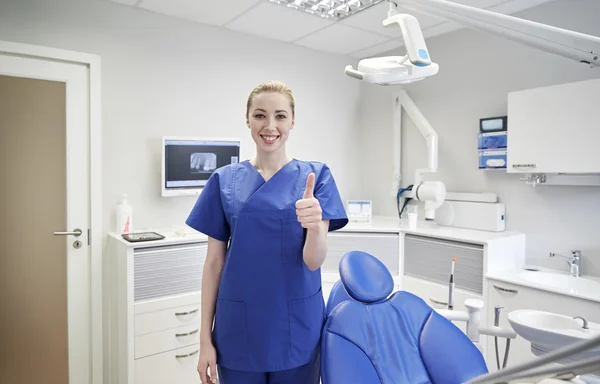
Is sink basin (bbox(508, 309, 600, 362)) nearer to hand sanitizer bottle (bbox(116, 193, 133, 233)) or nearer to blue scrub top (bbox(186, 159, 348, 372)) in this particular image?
blue scrub top (bbox(186, 159, 348, 372))

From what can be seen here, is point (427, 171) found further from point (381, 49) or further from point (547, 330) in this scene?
point (547, 330)

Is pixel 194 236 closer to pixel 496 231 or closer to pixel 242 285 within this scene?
pixel 242 285

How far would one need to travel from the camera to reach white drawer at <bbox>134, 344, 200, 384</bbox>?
7.50 feet

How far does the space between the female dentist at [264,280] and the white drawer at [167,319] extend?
111 centimetres

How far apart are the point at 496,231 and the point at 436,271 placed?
1.49 ft

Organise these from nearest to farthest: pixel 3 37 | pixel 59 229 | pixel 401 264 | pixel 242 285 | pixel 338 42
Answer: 1. pixel 242 285
2. pixel 3 37
3. pixel 59 229
4. pixel 401 264
5. pixel 338 42

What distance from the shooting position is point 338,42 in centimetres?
331

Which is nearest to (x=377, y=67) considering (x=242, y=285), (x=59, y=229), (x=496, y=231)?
(x=242, y=285)

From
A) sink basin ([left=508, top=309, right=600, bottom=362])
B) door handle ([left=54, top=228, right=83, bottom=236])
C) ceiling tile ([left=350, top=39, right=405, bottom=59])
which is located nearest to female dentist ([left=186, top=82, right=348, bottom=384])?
sink basin ([left=508, top=309, right=600, bottom=362])

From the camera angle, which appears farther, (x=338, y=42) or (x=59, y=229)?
(x=338, y=42)

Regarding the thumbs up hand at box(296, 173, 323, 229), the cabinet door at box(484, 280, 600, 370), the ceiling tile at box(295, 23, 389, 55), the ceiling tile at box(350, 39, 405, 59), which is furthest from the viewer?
the ceiling tile at box(350, 39, 405, 59)

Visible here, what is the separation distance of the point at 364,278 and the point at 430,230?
1510 millimetres

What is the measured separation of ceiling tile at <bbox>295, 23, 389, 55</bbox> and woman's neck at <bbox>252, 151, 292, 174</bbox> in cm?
189

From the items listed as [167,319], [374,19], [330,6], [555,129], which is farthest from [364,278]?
[374,19]
